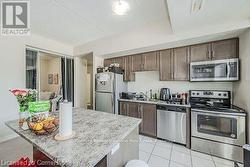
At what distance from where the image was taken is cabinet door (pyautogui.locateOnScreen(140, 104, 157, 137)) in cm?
293

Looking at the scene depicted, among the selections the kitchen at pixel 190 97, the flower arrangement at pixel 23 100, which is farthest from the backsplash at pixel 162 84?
the flower arrangement at pixel 23 100

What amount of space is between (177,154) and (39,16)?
4.01 metres

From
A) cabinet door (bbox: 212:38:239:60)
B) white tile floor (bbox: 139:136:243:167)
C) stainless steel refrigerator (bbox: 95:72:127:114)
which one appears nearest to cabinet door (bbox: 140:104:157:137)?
white tile floor (bbox: 139:136:243:167)

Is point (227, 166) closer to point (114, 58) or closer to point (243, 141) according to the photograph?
point (243, 141)

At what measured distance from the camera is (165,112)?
2.76 m

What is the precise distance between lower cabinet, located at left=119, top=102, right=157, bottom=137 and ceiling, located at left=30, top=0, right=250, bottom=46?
185cm

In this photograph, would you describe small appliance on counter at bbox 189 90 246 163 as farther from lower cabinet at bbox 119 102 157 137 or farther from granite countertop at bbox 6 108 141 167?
→ granite countertop at bbox 6 108 141 167

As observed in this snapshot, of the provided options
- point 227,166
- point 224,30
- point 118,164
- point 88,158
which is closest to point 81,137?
point 88,158

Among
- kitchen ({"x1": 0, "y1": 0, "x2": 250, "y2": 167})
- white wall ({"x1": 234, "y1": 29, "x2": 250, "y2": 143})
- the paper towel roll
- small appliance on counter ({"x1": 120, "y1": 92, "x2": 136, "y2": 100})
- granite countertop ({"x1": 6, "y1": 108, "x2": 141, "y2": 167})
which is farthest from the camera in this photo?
small appliance on counter ({"x1": 120, "y1": 92, "x2": 136, "y2": 100})

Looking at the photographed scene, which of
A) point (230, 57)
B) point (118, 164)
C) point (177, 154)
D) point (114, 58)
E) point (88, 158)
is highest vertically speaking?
point (114, 58)

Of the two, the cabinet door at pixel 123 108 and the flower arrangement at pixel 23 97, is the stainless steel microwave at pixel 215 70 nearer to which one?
the cabinet door at pixel 123 108

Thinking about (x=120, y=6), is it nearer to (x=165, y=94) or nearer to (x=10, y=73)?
(x=165, y=94)

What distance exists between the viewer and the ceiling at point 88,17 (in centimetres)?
219

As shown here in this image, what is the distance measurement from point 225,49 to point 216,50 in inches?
5.8
